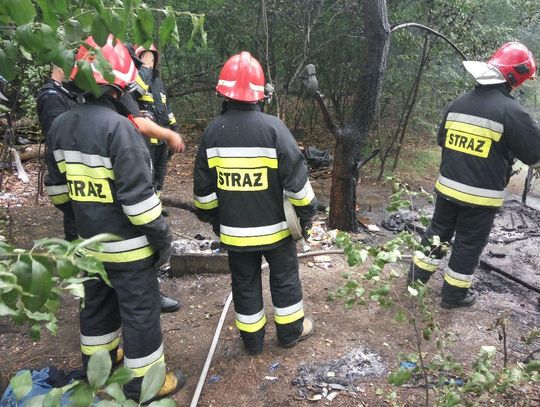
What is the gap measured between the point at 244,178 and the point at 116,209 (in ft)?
2.63

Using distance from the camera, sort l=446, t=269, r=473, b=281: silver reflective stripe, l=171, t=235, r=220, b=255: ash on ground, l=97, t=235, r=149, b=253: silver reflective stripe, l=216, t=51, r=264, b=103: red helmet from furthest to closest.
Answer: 1. l=171, t=235, r=220, b=255: ash on ground
2. l=446, t=269, r=473, b=281: silver reflective stripe
3. l=216, t=51, r=264, b=103: red helmet
4. l=97, t=235, r=149, b=253: silver reflective stripe

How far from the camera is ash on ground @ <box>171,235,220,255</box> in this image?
4.64 metres

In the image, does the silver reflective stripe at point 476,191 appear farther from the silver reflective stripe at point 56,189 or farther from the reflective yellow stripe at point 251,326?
the silver reflective stripe at point 56,189

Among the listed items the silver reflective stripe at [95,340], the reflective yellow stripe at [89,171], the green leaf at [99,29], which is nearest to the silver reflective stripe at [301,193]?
the reflective yellow stripe at [89,171]

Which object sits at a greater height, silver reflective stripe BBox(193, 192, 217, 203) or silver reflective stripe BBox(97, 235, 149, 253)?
silver reflective stripe BBox(193, 192, 217, 203)

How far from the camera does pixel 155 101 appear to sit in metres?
4.87

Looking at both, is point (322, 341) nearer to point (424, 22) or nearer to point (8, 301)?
point (8, 301)

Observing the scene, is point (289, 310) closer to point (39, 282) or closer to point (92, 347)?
point (92, 347)

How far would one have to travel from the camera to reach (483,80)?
132 inches

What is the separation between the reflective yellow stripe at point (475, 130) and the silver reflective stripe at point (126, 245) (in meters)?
2.64

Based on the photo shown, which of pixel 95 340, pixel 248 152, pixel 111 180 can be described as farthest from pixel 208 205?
pixel 95 340

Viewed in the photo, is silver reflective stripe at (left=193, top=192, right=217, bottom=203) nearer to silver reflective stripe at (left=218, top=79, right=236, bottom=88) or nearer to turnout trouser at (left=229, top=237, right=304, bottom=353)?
turnout trouser at (left=229, top=237, right=304, bottom=353)

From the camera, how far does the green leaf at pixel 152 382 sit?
2.80 feet

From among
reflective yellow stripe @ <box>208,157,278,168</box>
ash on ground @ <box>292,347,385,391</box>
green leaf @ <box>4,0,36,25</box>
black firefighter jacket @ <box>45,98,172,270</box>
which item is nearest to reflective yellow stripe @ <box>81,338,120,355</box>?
black firefighter jacket @ <box>45,98,172,270</box>
